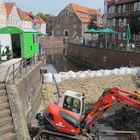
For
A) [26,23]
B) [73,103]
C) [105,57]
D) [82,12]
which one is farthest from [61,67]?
[82,12]

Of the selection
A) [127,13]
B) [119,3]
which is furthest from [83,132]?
[119,3]

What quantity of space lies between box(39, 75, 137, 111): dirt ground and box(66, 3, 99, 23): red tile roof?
210 ft

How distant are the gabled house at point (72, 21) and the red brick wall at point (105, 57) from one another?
35905 mm

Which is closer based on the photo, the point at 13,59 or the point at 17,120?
the point at 17,120

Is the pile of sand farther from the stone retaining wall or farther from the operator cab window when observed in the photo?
the operator cab window

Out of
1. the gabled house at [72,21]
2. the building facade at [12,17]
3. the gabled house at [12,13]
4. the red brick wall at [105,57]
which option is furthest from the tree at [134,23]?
the gabled house at [72,21]

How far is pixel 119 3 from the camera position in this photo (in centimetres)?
5788

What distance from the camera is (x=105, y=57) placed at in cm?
4050

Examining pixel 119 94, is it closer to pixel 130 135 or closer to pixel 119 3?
pixel 130 135

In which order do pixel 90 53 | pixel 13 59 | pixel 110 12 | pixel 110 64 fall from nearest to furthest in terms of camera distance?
pixel 13 59, pixel 110 64, pixel 90 53, pixel 110 12

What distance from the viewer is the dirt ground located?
76.1ft

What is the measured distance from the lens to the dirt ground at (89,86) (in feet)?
76.1

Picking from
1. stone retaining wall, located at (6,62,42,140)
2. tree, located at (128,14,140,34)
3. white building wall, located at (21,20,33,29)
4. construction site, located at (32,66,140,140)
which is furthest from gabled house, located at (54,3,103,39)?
stone retaining wall, located at (6,62,42,140)

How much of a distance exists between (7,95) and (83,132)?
340 cm
